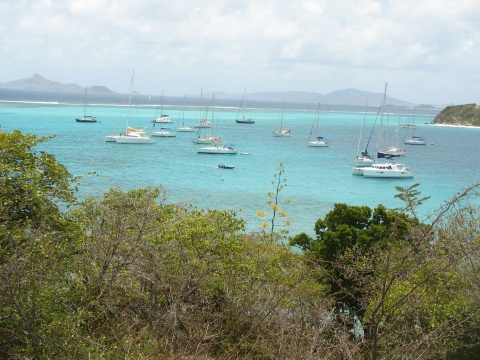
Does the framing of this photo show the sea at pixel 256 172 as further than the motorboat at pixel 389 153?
No

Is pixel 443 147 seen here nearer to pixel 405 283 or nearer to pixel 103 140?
pixel 103 140

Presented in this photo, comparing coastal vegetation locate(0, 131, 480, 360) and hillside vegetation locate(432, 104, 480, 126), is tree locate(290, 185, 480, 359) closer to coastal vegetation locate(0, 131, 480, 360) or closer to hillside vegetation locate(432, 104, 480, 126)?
coastal vegetation locate(0, 131, 480, 360)

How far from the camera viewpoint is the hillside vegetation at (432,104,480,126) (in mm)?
129875

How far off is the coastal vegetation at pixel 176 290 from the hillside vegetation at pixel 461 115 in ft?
428

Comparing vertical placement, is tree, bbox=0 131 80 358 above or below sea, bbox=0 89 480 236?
above

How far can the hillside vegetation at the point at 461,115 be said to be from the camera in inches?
5113

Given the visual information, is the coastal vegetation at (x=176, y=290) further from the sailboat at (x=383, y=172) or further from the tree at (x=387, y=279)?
the sailboat at (x=383, y=172)

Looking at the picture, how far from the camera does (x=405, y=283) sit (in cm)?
1025

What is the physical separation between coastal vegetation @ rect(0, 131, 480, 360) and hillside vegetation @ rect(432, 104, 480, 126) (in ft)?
428

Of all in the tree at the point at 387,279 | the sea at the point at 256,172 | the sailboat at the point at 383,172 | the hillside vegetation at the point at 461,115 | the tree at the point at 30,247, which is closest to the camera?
the tree at the point at 30,247

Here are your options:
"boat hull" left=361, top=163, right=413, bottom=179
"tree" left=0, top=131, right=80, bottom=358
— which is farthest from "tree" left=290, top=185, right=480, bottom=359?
"boat hull" left=361, top=163, right=413, bottom=179

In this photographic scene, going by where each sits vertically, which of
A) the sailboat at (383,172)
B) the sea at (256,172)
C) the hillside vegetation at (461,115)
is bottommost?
the sea at (256,172)

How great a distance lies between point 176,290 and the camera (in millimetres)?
9531

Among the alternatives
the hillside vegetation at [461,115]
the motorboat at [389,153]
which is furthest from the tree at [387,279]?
the hillside vegetation at [461,115]
